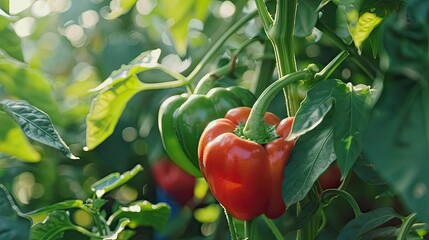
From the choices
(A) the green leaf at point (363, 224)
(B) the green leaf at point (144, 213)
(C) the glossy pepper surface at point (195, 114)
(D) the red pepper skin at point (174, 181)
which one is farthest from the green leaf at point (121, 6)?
(D) the red pepper skin at point (174, 181)

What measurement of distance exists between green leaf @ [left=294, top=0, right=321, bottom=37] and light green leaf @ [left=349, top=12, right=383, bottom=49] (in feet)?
0.35

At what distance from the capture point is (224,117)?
1.04 meters

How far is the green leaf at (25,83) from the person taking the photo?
118cm

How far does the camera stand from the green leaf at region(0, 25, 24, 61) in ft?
3.69

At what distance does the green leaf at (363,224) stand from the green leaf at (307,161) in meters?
0.13

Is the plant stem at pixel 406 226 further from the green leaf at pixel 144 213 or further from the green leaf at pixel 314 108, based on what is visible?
the green leaf at pixel 144 213

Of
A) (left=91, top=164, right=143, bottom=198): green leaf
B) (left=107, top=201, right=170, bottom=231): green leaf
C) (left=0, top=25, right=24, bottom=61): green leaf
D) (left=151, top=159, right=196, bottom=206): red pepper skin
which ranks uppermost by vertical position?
(left=0, top=25, right=24, bottom=61): green leaf

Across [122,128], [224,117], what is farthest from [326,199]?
[122,128]

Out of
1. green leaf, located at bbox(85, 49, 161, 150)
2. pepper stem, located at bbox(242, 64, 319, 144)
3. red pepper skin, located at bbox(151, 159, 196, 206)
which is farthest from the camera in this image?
red pepper skin, located at bbox(151, 159, 196, 206)

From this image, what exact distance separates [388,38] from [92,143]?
576mm

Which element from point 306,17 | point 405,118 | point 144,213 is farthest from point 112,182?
point 405,118

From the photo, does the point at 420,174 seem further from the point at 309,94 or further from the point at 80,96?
the point at 80,96

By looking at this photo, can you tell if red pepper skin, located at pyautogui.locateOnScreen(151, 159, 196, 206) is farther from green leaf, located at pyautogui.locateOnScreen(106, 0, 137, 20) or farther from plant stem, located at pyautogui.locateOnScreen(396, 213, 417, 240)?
plant stem, located at pyautogui.locateOnScreen(396, 213, 417, 240)

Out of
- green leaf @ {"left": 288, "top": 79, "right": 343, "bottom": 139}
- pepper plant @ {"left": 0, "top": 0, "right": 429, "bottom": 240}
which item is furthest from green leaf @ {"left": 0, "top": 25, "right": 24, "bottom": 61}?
green leaf @ {"left": 288, "top": 79, "right": 343, "bottom": 139}
